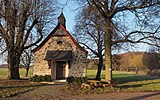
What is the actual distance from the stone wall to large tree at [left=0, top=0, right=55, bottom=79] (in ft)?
4.84

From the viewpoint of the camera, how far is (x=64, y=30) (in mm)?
32062

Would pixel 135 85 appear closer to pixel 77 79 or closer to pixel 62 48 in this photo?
pixel 77 79

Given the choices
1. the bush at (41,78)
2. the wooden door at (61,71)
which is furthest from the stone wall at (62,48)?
the bush at (41,78)

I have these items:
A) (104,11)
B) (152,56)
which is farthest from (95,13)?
(152,56)

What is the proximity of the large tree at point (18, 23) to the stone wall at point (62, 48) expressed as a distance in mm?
1476

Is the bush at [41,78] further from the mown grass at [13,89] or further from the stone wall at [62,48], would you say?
the mown grass at [13,89]

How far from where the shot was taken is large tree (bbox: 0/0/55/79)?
87.8 ft

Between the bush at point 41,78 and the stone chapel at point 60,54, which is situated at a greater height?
the stone chapel at point 60,54

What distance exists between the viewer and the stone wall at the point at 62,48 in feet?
102

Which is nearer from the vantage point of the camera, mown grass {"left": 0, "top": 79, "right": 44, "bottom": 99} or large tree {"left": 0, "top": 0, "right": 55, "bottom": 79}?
mown grass {"left": 0, "top": 79, "right": 44, "bottom": 99}

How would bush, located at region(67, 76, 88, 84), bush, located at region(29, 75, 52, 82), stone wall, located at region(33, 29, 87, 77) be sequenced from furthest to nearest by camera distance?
stone wall, located at region(33, 29, 87, 77) < bush, located at region(29, 75, 52, 82) < bush, located at region(67, 76, 88, 84)

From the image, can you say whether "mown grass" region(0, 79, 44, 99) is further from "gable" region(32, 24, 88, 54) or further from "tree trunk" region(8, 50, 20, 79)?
"gable" region(32, 24, 88, 54)

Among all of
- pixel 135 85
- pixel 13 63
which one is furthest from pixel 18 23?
pixel 135 85

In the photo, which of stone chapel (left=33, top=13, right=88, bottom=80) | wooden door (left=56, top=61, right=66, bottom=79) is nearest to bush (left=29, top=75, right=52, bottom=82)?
stone chapel (left=33, top=13, right=88, bottom=80)
